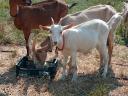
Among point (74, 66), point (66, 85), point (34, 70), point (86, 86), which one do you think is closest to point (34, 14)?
point (34, 70)

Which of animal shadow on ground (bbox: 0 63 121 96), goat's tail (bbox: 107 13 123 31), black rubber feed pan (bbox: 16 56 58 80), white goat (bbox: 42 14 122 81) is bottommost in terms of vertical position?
animal shadow on ground (bbox: 0 63 121 96)

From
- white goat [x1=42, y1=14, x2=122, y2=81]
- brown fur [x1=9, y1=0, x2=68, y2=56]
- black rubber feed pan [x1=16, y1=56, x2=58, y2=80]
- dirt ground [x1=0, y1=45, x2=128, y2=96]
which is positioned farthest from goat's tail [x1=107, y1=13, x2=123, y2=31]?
brown fur [x1=9, y1=0, x2=68, y2=56]

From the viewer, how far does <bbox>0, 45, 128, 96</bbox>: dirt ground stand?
752 cm

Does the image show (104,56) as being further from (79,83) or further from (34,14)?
(34,14)

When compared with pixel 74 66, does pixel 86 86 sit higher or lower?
lower

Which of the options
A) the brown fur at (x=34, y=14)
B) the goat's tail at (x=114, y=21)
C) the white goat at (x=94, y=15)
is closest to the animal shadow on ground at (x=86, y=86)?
the goat's tail at (x=114, y=21)

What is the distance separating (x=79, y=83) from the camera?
25.8 ft

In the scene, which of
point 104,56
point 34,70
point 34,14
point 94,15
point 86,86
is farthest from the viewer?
point 34,14

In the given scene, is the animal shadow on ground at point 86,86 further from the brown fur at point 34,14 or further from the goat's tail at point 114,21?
the brown fur at point 34,14

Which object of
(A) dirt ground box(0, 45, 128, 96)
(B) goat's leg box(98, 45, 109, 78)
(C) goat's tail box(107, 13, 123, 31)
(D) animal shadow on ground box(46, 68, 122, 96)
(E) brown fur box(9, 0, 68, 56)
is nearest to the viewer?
(D) animal shadow on ground box(46, 68, 122, 96)

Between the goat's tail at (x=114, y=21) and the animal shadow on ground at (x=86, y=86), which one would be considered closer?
the animal shadow on ground at (x=86, y=86)

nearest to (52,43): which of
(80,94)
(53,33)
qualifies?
(53,33)

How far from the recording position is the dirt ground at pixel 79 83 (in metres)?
7.52

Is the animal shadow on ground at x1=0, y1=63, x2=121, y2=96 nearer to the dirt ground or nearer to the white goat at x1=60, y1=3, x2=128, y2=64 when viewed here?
the dirt ground
